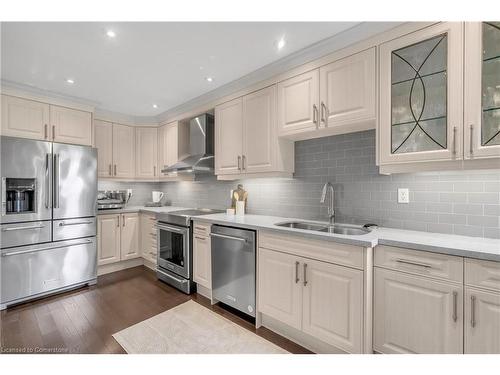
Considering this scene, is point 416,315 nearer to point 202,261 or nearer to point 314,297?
point 314,297

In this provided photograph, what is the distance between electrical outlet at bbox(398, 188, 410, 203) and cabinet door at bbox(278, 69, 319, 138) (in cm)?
86

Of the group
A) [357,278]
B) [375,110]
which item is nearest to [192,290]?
[357,278]

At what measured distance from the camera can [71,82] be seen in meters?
2.61

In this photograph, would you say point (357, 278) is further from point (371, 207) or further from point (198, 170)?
point (198, 170)

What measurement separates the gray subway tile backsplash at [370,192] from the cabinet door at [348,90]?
1.12ft

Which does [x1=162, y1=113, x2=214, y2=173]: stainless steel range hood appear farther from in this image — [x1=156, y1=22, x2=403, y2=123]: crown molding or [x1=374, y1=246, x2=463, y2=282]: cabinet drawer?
[x1=374, y1=246, x2=463, y2=282]: cabinet drawer

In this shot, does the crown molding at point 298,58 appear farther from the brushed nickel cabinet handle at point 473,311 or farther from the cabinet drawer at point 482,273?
the brushed nickel cabinet handle at point 473,311

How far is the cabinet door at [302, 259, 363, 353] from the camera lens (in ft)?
5.09

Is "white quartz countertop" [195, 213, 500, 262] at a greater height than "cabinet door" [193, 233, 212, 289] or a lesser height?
greater

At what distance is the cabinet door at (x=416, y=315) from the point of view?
1.30 metres

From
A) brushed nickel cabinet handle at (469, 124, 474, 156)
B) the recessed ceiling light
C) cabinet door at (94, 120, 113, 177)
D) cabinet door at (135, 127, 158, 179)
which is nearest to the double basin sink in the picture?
brushed nickel cabinet handle at (469, 124, 474, 156)

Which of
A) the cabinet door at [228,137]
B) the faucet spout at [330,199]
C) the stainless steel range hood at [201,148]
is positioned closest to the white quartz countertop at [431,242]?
the faucet spout at [330,199]

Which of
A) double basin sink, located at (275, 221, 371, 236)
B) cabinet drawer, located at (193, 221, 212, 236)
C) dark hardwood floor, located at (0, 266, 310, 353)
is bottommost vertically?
dark hardwood floor, located at (0, 266, 310, 353)

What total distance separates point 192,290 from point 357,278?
1958mm
